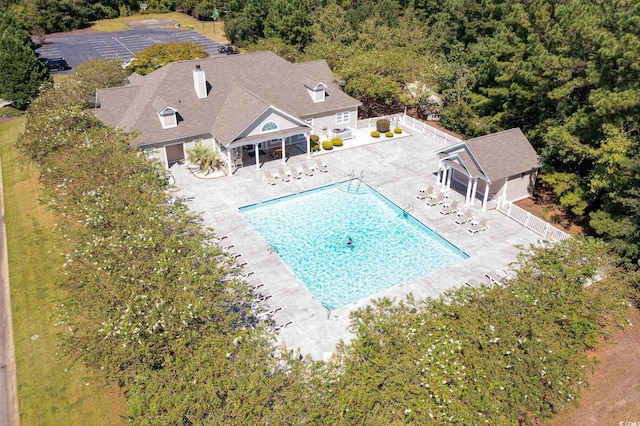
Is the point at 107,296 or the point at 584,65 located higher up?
the point at 584,65

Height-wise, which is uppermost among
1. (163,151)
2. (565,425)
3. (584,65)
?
(584,65)

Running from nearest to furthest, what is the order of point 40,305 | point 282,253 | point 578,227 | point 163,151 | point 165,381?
point 165,381
point 40,305
point 282,253
point 578,227
point 163,151

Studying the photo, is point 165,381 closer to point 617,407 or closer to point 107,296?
point 107,296

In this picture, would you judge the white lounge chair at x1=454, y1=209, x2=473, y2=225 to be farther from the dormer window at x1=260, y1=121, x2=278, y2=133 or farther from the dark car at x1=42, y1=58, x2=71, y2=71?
the dark car at x1=42, y1=58, x2=71, y2=71

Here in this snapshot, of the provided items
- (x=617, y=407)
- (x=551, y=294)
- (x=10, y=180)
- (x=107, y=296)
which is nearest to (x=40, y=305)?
(x=107, y=296)

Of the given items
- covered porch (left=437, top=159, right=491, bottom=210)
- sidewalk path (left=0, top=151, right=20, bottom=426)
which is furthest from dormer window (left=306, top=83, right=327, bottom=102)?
sidewalk path (left=0, top=151, right=20, bottom=426)

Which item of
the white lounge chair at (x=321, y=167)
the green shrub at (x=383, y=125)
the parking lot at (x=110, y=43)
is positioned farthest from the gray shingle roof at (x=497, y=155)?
the parking lot at (x=110, y=43)

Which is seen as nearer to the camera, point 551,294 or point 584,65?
point 551,294
